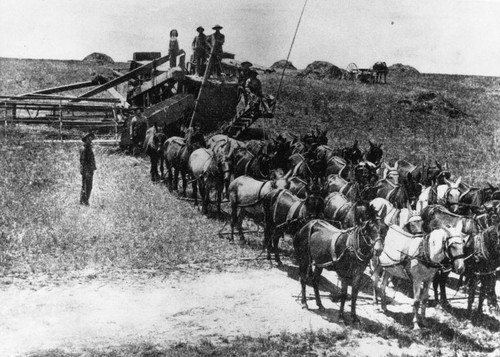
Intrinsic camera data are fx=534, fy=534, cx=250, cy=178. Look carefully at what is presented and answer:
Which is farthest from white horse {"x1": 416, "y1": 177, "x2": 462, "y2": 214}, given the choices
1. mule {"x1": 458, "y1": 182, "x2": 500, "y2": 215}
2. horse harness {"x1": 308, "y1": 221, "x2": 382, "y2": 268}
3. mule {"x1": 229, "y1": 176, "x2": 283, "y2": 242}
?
horse harness {"x1": 308, "y1": 221, "x2": 382, "y2": 268}

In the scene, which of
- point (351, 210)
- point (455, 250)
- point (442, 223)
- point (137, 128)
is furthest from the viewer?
point (137, 128)

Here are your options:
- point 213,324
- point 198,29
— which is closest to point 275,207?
point 213,324

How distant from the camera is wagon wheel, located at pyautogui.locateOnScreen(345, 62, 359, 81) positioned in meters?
46.7

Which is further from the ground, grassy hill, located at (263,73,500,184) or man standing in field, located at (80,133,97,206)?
grassy hill, located at (263,73,500,184)

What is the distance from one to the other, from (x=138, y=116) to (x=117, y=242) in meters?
10.3

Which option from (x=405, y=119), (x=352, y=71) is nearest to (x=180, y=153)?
(x=405, y=119)

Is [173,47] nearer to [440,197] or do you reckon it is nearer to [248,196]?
[248,196]

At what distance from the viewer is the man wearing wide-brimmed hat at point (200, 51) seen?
23984mm

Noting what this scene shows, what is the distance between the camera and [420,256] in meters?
9.20

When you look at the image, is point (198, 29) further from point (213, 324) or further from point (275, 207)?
point (213, 324)

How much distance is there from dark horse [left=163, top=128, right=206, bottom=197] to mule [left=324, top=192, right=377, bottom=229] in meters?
6.62

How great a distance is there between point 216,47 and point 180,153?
7280 millimetres

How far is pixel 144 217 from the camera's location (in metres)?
14.8

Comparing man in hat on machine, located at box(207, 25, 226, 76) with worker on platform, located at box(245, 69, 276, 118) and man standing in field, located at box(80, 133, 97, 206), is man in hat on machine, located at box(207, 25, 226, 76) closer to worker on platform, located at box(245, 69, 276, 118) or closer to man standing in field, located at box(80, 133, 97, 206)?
worker on platform, located at box(245, 69, 276, 118)
